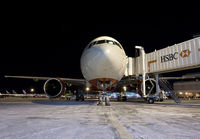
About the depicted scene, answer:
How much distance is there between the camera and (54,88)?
1475 cm

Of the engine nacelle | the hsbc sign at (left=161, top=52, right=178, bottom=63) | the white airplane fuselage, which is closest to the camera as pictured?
the white airplane fuselage

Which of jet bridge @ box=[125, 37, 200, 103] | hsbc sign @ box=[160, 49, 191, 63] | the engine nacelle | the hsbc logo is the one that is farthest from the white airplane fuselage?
the hsbc logo

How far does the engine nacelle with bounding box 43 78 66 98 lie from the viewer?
14.5m

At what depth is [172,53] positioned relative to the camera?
1321cm

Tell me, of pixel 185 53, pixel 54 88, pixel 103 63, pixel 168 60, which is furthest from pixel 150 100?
pixel 54 88

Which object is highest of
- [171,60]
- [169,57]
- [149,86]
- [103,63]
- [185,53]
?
[185,53]

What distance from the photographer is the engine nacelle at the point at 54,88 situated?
1445 cm

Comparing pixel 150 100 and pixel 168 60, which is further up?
pixel 168 60

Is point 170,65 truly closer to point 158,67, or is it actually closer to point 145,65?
point 158,67

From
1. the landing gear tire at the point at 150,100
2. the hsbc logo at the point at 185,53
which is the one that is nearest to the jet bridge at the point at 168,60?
the hsbc logo at the point at 185,53

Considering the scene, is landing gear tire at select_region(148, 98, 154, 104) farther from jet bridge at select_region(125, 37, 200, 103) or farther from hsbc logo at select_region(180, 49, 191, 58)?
hsbc logo at select_region(180, 49, 191, 58)

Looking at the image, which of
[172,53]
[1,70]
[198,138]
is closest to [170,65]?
[172,53]

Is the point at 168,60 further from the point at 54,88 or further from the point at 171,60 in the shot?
the point at 54,88

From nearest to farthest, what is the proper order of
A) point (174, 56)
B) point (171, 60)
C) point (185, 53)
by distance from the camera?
point (185, 53) < point (174, 56) < point (171, 60)
